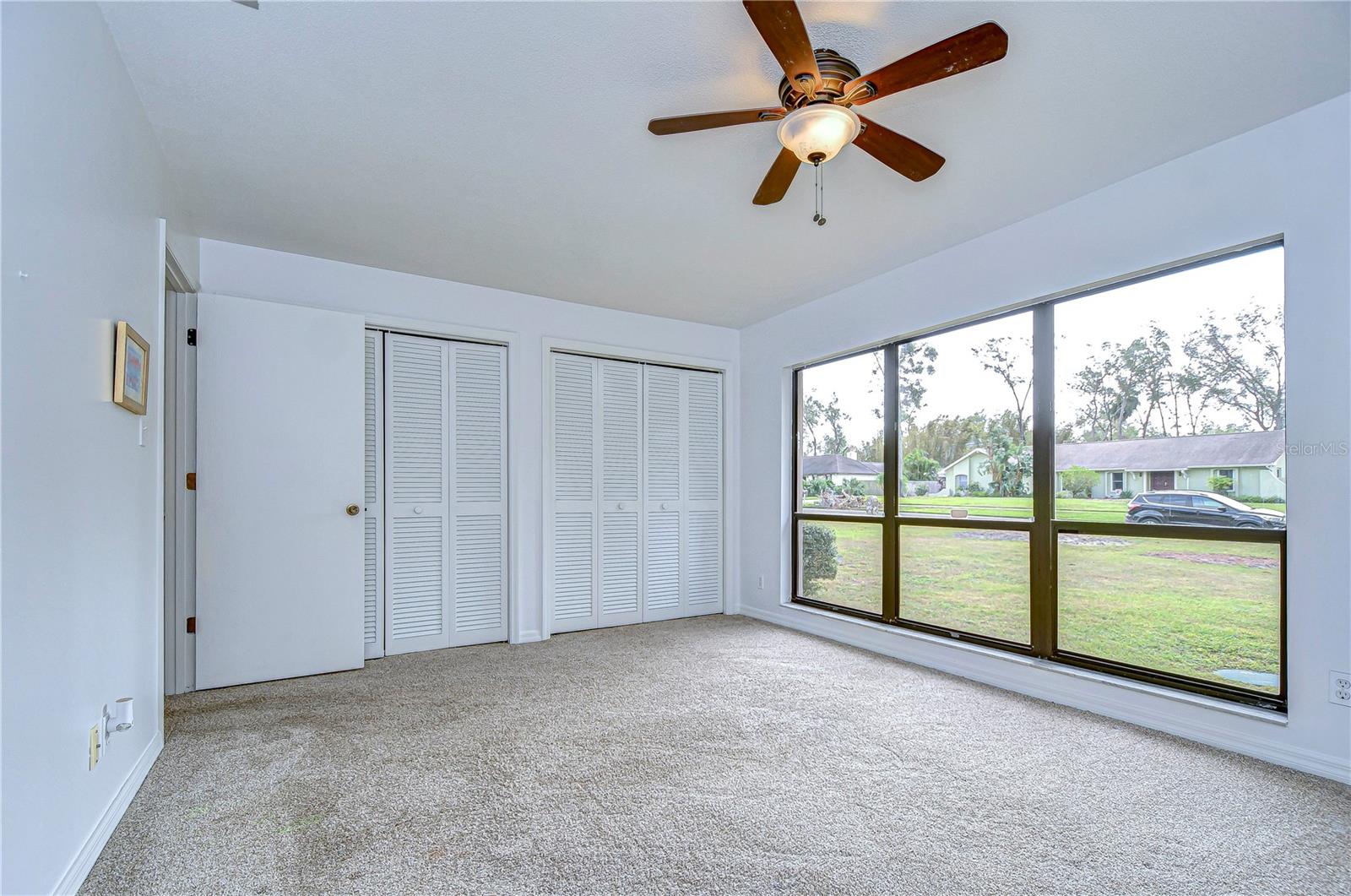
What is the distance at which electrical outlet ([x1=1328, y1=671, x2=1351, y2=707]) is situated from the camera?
2.25m

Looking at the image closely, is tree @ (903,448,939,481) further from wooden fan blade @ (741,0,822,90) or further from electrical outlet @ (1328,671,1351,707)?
wooden fan blade @ (741,0,822,90)

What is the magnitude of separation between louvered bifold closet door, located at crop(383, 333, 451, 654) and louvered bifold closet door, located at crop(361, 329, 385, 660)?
0.13ft

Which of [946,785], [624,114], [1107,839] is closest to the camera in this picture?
[1107,839]

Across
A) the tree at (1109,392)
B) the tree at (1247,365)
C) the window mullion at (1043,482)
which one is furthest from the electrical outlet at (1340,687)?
the tree at (1109,392)

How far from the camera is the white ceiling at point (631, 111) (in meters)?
1.95

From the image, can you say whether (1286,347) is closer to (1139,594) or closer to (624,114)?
(1139,594)

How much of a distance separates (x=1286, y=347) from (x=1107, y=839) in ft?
6.26

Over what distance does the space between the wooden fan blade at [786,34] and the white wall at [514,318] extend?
252 centimetres

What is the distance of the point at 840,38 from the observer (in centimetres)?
201

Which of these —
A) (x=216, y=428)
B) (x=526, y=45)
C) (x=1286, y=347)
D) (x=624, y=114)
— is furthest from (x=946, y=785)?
(x=216, y=428)

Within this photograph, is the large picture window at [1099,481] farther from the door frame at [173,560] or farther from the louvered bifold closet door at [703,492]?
the door frame at [173,560]

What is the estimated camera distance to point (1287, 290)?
8.00ft

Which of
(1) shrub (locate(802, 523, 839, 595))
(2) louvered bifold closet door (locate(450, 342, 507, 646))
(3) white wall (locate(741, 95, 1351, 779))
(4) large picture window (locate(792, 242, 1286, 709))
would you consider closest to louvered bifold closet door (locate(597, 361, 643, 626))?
(2) louvered bifold closet door (locate(450, 342, 507, 646))

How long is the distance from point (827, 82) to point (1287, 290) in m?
1.95
